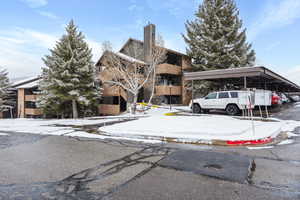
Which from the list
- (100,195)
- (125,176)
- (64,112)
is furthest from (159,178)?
(64,112)

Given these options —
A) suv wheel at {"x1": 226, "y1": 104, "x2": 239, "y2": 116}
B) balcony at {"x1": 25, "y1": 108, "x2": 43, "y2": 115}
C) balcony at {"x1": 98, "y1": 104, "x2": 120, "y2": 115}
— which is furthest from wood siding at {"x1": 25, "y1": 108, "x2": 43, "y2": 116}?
suv wheel at {"x1": 226, "y1": 104, "x2": 239, "y2": 116}

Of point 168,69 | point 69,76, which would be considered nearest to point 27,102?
point 69,76

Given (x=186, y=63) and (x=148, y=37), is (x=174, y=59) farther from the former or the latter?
(x=148, y=37)

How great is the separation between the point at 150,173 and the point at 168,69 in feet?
67.7

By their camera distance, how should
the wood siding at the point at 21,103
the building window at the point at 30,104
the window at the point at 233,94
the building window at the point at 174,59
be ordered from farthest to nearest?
the building window at the point at 174,59 < the wood siding at the point at 21,103 < the building window at the point at 30,104 < the window at the point at 233,94

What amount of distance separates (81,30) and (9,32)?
25.7 ft

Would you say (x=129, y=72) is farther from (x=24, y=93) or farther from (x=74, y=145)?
(x=24, y=93)

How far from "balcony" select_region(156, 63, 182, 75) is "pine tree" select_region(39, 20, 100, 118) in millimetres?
8470

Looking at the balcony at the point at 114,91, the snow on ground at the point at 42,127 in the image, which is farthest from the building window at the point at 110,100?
the snow on ground at the point at 42,127

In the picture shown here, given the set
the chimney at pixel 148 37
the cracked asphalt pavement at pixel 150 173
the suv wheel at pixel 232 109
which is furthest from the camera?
the chimney at pixel 148 37

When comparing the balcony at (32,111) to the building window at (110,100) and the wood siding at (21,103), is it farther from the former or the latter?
the building window at (110,100)

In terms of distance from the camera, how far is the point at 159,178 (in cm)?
342

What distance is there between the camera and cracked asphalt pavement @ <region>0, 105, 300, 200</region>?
2.87 m

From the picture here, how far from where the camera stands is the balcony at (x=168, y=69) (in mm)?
22664
